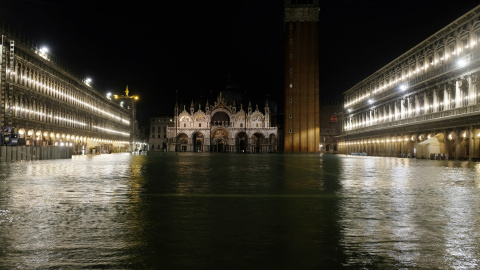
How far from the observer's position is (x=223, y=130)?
141625mm

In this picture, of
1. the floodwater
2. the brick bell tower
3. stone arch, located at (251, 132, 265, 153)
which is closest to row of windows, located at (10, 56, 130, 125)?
the brick bell tower

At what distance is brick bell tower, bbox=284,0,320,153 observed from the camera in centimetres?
9744

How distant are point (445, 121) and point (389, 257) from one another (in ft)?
171

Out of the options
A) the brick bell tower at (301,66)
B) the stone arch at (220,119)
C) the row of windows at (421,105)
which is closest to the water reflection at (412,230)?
the row of windows at (421,105)

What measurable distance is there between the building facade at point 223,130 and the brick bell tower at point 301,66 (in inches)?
1466

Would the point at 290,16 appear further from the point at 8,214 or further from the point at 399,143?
the point at 8,214

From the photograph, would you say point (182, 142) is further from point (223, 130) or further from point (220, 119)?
point (220, 119)

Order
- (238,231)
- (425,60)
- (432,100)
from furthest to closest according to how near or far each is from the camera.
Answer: (425,60), (432,100), (238,231)

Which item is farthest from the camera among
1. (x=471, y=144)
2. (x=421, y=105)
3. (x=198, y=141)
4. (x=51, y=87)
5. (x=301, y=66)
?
(x=198, y=141)

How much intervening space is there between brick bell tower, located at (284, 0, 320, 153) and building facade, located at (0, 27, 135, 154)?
43.3m

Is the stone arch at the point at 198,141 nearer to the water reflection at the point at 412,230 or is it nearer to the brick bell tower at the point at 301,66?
the brick bell tower at the point at 301,66

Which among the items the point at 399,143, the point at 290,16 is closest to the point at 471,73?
the point at 399,143

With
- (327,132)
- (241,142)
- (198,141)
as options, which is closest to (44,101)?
(198,141)

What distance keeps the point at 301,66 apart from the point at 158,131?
7976 centimetres
